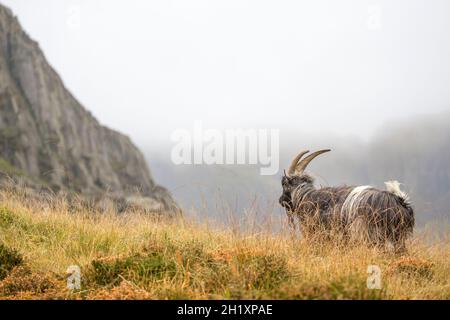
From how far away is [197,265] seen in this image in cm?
675

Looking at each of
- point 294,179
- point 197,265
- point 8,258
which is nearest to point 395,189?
point 294,179

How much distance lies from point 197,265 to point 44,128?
116982 millimetres

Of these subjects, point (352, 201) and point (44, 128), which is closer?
point (352, 201)

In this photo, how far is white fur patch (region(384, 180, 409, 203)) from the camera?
9539 millimetres

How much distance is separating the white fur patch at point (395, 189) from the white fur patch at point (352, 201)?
1.25 ft

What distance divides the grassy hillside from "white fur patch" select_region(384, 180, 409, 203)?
0.71 m

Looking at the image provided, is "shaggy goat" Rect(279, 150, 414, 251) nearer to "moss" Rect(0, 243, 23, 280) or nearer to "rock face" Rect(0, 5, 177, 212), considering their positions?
"moss" Rect(0, 243, 23, 280)

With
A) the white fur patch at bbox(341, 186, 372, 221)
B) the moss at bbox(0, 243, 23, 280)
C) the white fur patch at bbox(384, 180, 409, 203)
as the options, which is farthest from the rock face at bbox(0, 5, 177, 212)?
the moss at bbox(0, 243, 23, 280)

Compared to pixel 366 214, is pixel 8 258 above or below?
below

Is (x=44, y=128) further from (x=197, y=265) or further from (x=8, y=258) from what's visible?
(x=197, y=265)

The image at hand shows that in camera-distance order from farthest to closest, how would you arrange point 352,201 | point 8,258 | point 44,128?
point 44,128, point 352,201, point 8,258

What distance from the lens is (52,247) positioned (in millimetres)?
8539

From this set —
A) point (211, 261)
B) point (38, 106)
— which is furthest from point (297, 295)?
point (38, 106)
